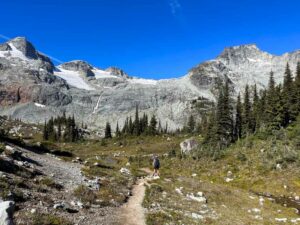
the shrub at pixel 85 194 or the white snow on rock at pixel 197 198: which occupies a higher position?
the shrub at pixel 85 194

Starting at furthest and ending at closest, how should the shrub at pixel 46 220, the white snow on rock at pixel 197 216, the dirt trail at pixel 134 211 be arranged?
the white snow on rock at pixel 197 216 → the dirt trail at pixel 134 211 → the shrub at pixel 46 220

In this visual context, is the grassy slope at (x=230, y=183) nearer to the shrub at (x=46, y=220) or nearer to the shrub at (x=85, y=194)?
the shrub at (x=85, y=194)

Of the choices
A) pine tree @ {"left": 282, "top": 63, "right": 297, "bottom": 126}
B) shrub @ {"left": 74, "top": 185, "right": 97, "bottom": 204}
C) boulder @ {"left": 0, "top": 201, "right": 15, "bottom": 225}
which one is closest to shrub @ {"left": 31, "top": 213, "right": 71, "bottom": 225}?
boulder @ {"left": 0, "top": 201, "right": 15, "bottom": 225}

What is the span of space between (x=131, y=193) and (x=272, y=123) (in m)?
51.8

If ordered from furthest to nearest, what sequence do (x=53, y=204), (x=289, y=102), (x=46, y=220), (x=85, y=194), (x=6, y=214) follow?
1. (x=289, y=102)
2. (x=85, y=194)
3. (x=53, y=204)
4. (x=46, y=220)
5. (x=6, y=214)

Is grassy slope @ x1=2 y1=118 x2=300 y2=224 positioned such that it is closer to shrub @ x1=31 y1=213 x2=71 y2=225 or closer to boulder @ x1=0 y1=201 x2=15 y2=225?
shrub @ x1=31 y1=213 x2=71 y2=225

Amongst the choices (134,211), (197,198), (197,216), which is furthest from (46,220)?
(197,198)

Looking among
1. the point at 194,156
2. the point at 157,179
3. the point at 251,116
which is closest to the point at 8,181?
the point at 157,179

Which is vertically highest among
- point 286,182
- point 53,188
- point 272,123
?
point 272,123

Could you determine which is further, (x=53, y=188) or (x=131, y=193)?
(x=131, y=193)

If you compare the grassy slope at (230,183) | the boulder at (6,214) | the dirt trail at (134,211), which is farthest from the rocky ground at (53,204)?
the boulder at (6,214)

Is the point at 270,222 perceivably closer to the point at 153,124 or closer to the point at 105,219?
the point at 105,219

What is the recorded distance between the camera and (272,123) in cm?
7000

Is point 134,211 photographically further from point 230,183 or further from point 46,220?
point 230,183
